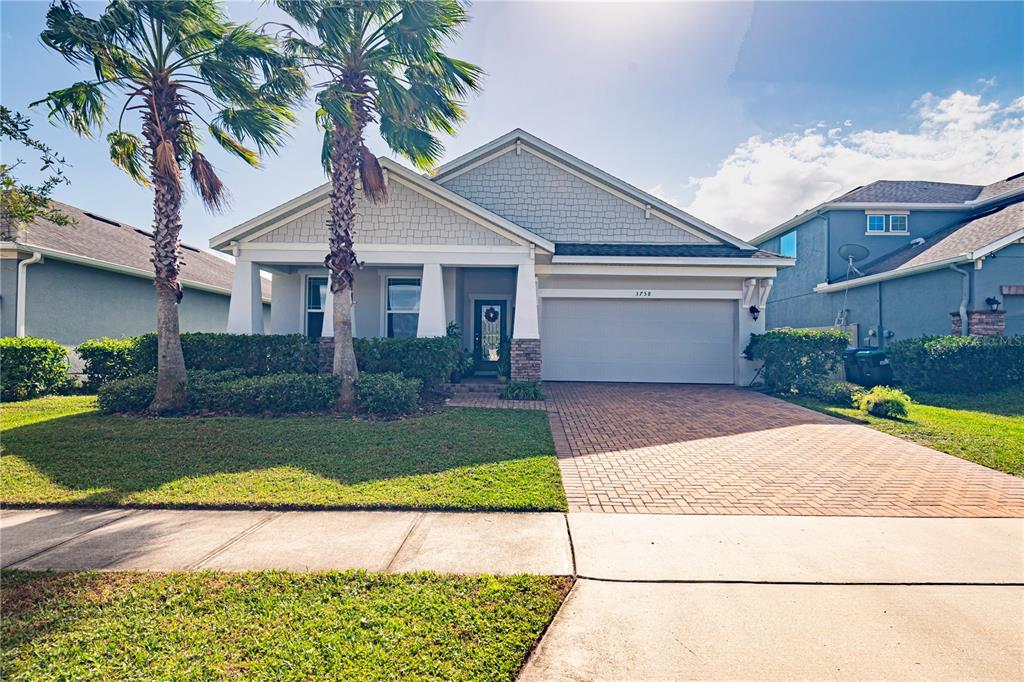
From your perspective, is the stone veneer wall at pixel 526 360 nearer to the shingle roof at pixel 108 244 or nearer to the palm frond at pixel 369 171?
the palm frond at pixel 369 171

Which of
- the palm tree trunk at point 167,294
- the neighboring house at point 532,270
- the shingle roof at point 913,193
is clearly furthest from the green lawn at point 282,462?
the shingle roof at point 913,193

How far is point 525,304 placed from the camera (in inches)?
470

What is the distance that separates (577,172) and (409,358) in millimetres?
8435

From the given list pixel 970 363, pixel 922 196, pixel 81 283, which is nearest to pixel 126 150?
pixel 81 283

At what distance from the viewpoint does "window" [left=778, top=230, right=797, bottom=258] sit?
21438 millimetres

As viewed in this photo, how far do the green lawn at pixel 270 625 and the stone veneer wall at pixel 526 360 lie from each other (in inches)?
328

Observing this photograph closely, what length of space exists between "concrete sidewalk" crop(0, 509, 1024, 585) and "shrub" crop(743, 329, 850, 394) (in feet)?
25.8

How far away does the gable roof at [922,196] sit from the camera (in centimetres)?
1780

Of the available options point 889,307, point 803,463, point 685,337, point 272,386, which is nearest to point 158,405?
point 272,386

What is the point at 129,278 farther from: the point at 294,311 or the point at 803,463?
the point at 803,463

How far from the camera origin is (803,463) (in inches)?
255

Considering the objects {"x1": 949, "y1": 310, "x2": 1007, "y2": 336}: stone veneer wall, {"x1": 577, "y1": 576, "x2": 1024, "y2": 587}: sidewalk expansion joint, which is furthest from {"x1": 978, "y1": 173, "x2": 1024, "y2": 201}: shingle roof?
{"x1": 577, "y1": 576, "x2": 1024, "y2": 587}: sidewalk expansion joint

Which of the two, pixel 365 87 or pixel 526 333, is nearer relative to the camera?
pixel 365 87

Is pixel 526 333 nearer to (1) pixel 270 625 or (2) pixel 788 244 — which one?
(1) pixel 270 625
